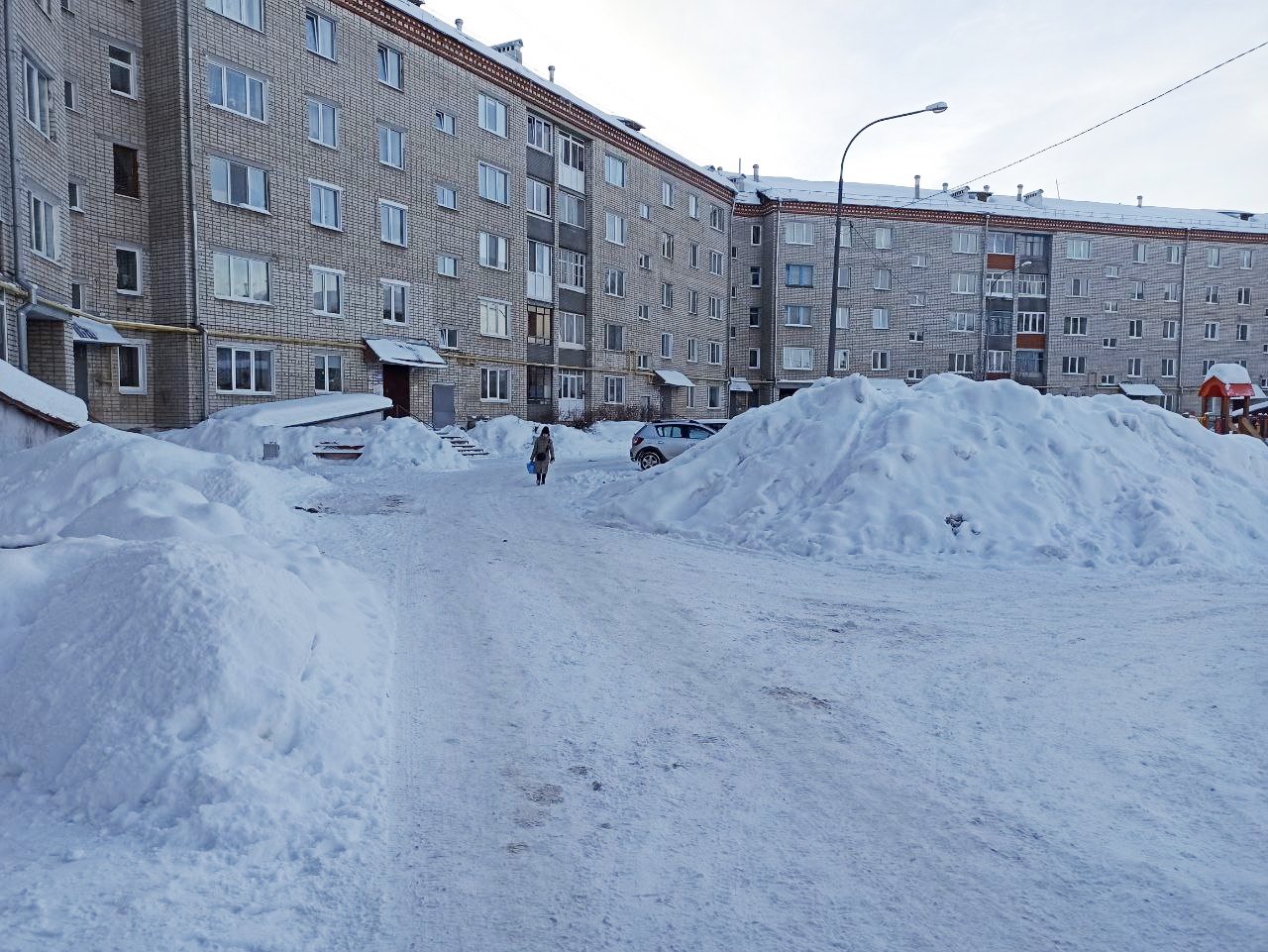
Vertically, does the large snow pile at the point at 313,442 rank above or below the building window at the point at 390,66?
below

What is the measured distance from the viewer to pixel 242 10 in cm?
2475

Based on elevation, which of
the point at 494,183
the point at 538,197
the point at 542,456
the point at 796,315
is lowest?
the point at 542,456

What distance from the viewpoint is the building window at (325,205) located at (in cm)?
2689

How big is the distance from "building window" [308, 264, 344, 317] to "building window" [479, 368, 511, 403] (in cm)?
691

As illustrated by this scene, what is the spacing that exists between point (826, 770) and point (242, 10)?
28864mm

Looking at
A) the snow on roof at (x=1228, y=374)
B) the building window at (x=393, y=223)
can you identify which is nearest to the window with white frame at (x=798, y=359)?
the building window at (x=393, y=223)

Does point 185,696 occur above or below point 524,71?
below

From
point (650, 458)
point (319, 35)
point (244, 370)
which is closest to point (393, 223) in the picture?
point (319, 35)

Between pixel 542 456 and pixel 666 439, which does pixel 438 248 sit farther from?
pixel 542 456

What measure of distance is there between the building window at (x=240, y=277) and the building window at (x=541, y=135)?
14.8 m

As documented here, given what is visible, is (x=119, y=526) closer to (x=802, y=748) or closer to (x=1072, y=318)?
(x=802, y=748)

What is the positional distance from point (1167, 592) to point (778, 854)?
678 centimetres

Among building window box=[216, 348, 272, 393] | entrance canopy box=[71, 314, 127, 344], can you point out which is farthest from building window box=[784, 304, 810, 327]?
entrance canopy box=[71, 314, 127, 344]

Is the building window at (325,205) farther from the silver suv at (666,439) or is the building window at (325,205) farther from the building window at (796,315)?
the building window at (796,315)
